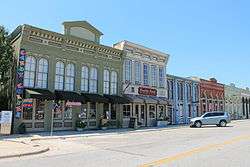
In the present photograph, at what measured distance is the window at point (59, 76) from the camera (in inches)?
1003

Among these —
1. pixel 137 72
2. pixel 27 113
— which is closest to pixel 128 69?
pixel 137 72

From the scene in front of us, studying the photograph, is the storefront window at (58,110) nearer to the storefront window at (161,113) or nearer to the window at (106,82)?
the window at (106,82)

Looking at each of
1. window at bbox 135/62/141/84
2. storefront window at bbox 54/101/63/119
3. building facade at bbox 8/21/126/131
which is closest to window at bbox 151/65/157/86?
window at bbox 135/62/141/84

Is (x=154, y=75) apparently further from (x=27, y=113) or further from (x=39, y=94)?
(x=27, y=113)

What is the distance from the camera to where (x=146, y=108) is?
3434 cm

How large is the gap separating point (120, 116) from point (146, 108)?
16.2ft

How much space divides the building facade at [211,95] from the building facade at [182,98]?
1.97 metres

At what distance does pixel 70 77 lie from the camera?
2648 cm

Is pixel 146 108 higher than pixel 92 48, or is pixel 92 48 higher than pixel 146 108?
pixel 92 48

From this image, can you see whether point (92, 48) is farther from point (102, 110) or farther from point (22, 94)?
point (22, 94)

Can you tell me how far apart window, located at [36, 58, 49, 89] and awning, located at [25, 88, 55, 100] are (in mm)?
848

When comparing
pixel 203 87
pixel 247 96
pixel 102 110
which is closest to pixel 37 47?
pixel 102 110

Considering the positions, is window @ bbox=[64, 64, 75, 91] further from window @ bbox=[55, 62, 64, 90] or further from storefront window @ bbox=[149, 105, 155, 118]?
storefront window @ bbox=[149, 105, 155, 118]

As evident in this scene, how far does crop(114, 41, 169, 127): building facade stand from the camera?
32031 millimetres
